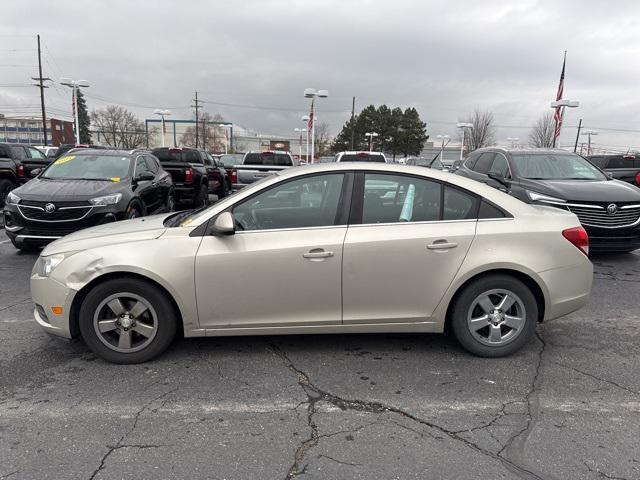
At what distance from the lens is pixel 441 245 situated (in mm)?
3762

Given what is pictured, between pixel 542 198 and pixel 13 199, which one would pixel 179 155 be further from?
pixel 542 198


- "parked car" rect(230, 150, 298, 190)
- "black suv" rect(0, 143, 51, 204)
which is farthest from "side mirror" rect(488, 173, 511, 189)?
"black suv" rect(0, 143, 51, 204)

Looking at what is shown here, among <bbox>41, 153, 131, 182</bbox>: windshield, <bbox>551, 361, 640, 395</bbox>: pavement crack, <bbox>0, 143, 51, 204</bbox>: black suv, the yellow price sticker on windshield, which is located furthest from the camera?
<bbox>0, 143, 51, 204</bbox>: black suv

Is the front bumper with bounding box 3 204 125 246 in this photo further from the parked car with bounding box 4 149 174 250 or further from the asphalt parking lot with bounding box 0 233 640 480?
the asphalt parking lot with bounding box 0 233 640 480

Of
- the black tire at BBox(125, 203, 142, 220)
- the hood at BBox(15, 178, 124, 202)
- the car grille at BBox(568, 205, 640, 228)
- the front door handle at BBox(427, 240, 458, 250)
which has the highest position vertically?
the hood at BBox(15, 178, 124, 202)

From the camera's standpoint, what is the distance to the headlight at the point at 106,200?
23.3 feet

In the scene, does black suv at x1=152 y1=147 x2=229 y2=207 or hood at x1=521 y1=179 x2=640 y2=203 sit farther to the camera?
black suv at x1=152 y1=147 x2=229 y2=207

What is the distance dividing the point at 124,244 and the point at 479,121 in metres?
59.9

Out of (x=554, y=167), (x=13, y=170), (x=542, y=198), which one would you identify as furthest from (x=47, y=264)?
(x=13, y=170)

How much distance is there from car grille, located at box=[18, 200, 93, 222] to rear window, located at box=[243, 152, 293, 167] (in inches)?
343

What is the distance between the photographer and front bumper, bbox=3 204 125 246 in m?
7.00

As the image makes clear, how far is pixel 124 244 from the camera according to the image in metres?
3.67

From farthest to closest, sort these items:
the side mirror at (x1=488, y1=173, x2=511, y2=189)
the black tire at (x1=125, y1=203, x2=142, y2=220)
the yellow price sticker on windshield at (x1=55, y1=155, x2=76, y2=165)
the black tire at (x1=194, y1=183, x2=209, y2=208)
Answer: the black tire at (x1=194, y1=183, x2=209, y2=208) → the yellow price sticker on windshield at (x1=55, y1=155, x2=76, y2=165) → the side mirror at (x1=488, y1=173, x2=511, y2=189) → the black tire at (x1=125, y1=203, x2=142, y2=220)

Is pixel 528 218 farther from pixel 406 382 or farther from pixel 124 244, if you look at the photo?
pixel 124 244
